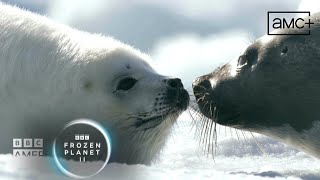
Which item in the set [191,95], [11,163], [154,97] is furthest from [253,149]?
[11,163]

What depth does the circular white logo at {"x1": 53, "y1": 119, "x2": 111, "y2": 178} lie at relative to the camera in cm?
529

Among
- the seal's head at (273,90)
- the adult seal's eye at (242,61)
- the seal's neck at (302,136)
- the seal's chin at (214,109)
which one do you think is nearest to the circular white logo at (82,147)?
the seal's chin at (214,109)

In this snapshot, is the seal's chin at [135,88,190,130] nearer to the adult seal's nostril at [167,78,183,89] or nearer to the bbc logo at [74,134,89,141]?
the adult seal's nostril at [167,78,183,89]

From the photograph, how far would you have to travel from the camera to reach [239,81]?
6652 millimetres

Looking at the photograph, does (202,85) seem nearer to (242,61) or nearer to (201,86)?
(201,86)

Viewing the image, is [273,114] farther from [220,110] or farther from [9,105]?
[9,105]

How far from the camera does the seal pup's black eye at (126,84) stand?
596 centimetres

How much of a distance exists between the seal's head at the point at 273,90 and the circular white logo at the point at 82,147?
138 cm

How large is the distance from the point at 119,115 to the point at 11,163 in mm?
1500

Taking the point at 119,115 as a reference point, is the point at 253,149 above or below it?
below

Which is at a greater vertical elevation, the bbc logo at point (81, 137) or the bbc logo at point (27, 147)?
the bbc logo at point (81, 137)

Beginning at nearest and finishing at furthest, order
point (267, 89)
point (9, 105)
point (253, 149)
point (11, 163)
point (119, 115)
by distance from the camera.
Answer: point (11, 163) → point (9, 105) → point (119, 115) → point (267, 89) → point (253, 149)

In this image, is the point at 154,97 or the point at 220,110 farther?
the point at 220,110

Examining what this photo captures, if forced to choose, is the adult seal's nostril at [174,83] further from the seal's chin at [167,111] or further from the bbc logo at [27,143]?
→ the bbc logo at [27,143]
